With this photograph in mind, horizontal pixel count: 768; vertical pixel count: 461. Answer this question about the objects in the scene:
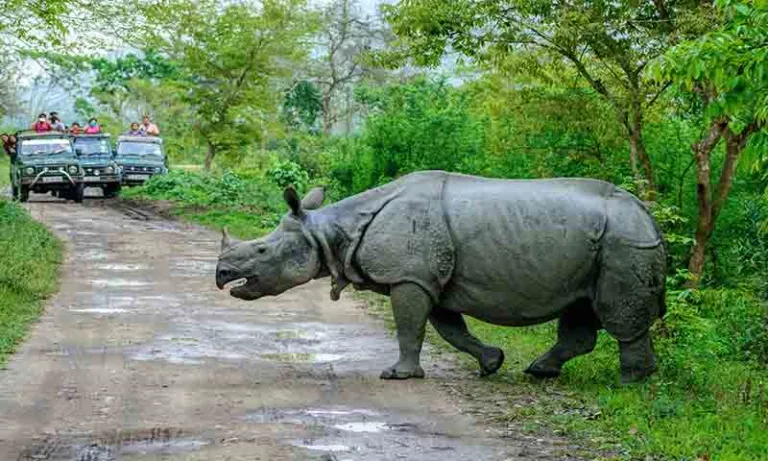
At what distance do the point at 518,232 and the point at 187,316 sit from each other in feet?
17.1

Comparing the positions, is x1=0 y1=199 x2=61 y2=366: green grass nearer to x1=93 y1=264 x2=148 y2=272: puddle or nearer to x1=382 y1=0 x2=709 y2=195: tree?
x1=93 y1=264 x2=148 y2=272: puddle

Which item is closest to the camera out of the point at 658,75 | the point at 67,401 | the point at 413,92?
the point at 658,75

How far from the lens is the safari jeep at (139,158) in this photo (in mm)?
39062

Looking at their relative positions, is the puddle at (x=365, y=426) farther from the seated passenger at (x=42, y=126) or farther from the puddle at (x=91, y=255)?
the seated passenger at (x=42, y=126)

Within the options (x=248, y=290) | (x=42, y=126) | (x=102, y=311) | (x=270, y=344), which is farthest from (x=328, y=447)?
(x=42, y=126)

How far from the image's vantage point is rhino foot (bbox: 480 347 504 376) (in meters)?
10.8

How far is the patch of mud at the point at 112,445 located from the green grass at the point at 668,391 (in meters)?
2.29

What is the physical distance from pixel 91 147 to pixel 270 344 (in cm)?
2571

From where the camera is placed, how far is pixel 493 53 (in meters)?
16.8

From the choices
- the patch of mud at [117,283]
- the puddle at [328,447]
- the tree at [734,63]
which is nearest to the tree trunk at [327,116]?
the patch of mud at [117,283]

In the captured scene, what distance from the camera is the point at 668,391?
393 inches

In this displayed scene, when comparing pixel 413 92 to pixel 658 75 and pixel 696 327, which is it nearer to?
pixel 696 327

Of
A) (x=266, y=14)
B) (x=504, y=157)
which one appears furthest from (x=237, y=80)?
(x=504, y=157)

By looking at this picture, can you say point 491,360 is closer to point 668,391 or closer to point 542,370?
point 542,370
